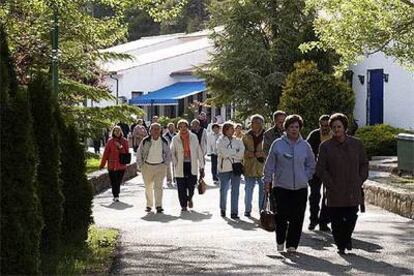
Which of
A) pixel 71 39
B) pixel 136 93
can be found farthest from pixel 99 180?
pixel 136 93

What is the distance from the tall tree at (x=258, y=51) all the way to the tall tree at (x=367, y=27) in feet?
55.5

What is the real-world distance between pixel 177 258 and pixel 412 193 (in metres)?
6.23

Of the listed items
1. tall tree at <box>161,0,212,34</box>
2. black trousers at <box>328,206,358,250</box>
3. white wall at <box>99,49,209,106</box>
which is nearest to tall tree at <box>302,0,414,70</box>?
black trousers at <box>328,206,358,250</box>

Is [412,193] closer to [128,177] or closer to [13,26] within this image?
[13,26]

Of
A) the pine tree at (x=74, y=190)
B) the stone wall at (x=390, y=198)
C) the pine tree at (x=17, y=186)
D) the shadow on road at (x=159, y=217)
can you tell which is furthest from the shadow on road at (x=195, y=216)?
the pine tree at (x=17, y=186)

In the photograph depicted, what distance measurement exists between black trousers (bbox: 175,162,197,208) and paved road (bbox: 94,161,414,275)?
1.25 feet

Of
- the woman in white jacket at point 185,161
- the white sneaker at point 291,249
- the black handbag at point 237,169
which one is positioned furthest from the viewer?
the woman in white jacket at point 185,161

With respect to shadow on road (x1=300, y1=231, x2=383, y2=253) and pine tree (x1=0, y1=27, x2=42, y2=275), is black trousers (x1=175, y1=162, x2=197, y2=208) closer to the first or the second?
shadow on road (x1=300, y1=231, x2=383, y2=253)

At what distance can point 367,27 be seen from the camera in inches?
759

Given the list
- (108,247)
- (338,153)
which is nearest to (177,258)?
(108,247)

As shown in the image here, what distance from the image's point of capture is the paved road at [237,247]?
10164 mm

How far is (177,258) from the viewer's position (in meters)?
11.0

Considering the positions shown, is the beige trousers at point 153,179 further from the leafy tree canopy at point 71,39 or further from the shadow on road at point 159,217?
the leafy tree canopy at point 71,39

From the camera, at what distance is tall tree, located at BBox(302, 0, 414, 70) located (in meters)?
19.1
